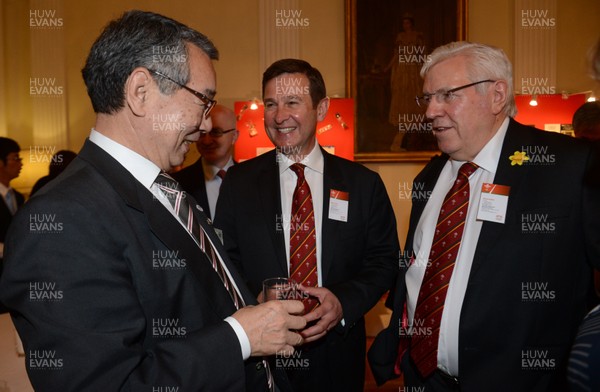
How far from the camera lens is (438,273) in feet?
6.46

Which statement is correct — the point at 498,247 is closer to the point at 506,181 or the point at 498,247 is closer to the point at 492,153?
the point at 506,181

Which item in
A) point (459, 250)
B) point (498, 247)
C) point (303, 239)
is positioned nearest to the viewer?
point (498, 247)

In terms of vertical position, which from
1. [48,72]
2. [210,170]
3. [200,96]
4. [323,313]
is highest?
[48,72]

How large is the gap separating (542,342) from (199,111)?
152 centimetres

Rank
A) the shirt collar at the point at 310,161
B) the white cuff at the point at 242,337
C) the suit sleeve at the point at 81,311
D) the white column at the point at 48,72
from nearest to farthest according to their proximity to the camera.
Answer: the suit sleeve at the point at 81,311 < the white cuff at the point at 242,337 < the shirt collar at the point at 310,161 < the white column at the point at 48,72

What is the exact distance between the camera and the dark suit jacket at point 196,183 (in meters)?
4.02

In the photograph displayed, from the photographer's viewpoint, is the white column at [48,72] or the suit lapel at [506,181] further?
the white column at [48,72]

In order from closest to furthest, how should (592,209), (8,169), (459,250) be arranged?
(592,209), (459,250), (8,169)

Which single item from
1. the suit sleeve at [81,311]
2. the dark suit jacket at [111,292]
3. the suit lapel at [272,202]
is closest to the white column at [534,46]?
the suit lapel at [272,202]

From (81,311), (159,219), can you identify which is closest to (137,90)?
(159,219)

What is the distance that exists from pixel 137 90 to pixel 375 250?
59.3 inches

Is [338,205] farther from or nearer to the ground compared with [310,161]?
nearer to the ground

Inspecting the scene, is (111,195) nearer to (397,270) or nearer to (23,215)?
(23,215)

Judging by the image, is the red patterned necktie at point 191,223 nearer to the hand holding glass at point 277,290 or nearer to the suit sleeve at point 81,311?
the hand holding glass at point 277,290
